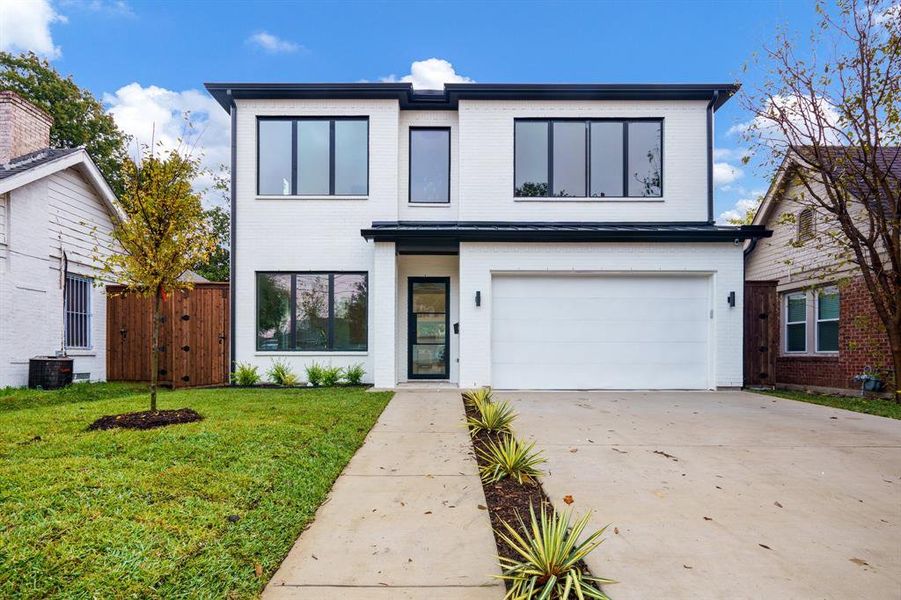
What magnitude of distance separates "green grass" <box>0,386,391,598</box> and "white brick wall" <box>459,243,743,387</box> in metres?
3.80

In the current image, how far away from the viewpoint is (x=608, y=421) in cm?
657

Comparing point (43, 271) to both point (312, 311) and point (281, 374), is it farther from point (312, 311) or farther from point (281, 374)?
point (312, 311)

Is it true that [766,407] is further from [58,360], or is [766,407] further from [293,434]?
[58,360]

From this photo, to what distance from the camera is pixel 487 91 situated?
1047 cm

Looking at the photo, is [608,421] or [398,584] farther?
[608,421]

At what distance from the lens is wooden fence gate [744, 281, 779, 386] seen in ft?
33.0

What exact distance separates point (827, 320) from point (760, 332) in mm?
2485

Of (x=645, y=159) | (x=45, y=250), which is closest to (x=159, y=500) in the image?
(x=45, y=250)

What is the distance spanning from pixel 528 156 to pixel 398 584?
982 cm

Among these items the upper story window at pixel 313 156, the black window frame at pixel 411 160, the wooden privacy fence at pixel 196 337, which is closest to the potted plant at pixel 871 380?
the black window frame at pixel 411 160

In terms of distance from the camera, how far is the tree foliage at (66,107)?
2148 centimetres

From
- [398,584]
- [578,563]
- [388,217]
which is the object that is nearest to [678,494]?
[578,563]

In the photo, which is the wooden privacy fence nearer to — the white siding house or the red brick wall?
the white siding house

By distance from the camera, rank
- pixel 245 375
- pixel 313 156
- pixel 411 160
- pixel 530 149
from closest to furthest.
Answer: pixel 245 375, pixel 313 156, pixel 530 149, pixel 411 160
